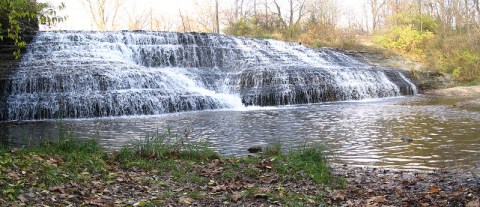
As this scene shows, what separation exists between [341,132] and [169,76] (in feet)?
34.3

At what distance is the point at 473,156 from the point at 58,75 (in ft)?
45.8

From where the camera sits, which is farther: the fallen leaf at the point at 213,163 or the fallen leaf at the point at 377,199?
the fallen leaf at the point at 213,163

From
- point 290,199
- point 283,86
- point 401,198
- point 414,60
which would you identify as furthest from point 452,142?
point 414,60

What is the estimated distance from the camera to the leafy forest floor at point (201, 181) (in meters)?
4.54

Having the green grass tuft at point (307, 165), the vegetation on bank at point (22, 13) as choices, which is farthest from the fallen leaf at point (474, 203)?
the vegetation on bank at point (22, 13)

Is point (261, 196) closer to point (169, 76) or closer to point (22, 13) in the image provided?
point (22, 13)

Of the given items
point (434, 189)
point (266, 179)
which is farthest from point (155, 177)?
point (434, 189)

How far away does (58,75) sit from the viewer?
16.1 meters

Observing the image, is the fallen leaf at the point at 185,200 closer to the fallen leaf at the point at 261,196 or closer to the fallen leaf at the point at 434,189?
the fallen leaf at the point at 261,196

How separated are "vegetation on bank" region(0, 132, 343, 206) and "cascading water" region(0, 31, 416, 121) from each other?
29.4 ft

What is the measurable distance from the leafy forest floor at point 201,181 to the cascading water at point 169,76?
8914mm

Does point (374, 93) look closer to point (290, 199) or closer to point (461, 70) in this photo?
point (461, 70)

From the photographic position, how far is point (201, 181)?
562 cm

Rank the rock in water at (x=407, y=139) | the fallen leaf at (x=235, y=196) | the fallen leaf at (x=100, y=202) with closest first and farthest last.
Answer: the fallen leaf at (x=100, y=202)
the fallen leaf at (x=235, y=196)
the rock in water at (x=407, y=139)
